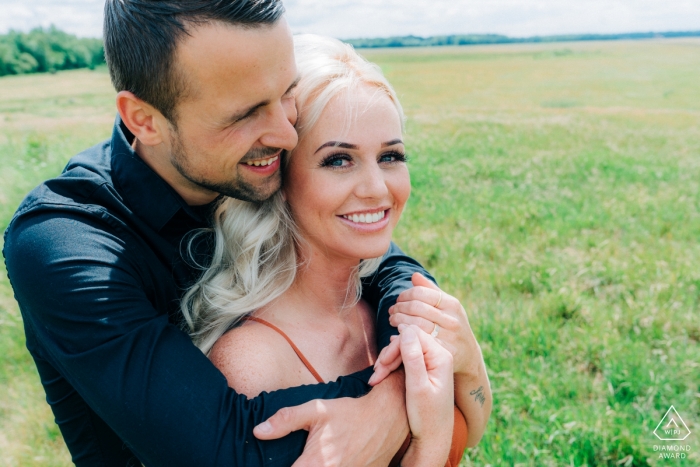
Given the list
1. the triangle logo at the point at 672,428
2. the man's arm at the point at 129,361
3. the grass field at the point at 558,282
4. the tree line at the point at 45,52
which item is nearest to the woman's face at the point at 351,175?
the man's arm at the point at 129,361

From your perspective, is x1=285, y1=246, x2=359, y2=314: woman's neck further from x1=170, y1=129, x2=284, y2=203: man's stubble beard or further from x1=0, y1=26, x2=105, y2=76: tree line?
x1=0, y1=26, x2=105, y2=76: tree line

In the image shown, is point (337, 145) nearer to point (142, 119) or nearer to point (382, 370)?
point (142, 119)

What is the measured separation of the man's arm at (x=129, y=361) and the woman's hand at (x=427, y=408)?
1.32ft

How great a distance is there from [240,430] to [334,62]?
1.72 metres

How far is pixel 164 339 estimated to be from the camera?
6.81ft

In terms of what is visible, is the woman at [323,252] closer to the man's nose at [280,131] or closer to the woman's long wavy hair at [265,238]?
the woman's long wavy hair at [265,238]

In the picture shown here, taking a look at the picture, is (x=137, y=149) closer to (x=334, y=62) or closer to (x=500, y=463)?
(x=334, y=62)

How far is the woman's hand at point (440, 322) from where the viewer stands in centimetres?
258

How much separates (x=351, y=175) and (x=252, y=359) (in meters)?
0.94

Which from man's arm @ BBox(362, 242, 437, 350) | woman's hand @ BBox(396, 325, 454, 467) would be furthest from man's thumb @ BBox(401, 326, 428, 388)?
man's arm @ BBox(362, 242, 437, 350)

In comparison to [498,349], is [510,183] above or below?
below

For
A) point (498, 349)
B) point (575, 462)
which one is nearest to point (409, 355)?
point (575, 462)

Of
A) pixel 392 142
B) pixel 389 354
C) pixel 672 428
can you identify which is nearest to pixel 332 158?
pixel 392 142

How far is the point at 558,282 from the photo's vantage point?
20.0ft
